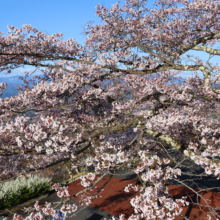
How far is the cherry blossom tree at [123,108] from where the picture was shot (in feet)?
11.7

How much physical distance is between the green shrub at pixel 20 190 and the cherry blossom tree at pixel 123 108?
1073 mm

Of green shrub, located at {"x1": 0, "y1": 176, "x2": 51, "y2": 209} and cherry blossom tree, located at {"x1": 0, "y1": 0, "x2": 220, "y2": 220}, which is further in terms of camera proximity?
green shrub, located at {"x1": 0, "y1": 176, "x2": 51, "y2": 209}

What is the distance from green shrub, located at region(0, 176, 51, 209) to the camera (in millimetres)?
8805

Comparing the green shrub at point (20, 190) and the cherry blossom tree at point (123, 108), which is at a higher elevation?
the cherry blossom tree at point (123, 108)

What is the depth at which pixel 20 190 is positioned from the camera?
9539mm

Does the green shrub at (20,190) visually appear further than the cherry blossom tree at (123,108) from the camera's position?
Yes

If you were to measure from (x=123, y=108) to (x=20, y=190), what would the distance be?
7.62m

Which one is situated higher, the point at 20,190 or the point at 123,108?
the point at 123,108

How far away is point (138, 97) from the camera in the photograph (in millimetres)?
6008

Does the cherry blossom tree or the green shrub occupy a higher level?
the cherry blossom tree

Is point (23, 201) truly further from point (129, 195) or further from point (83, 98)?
point (83, 98)

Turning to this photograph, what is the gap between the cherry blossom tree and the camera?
3.55 meters

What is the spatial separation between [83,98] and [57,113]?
2314 millimetres

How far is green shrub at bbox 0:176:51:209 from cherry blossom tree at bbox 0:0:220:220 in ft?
3.52
